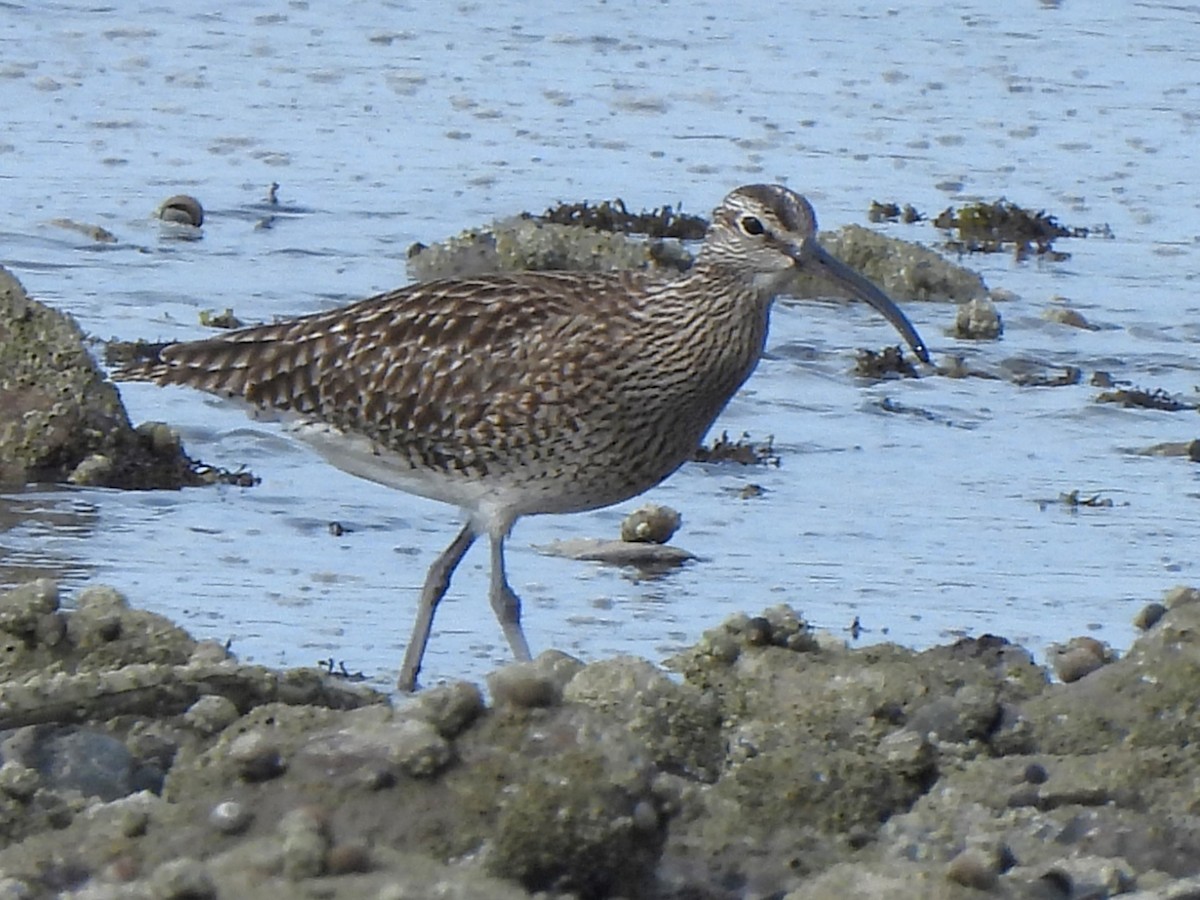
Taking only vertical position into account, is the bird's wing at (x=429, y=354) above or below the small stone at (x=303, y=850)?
above

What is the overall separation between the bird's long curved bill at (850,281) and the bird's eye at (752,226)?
15 cm

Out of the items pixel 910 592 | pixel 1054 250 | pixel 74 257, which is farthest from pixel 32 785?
pixel 1054 250

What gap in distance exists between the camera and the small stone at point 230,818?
19.1 ft

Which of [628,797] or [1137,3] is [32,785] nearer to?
[628,797]

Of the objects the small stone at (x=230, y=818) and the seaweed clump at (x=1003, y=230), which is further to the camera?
the seaweed clump at (x=1003, y=230)

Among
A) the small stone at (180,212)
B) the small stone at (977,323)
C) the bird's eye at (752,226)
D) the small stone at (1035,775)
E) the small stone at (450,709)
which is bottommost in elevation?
the small stone at (1035,775)

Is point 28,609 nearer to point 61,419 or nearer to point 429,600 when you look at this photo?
point 429,600

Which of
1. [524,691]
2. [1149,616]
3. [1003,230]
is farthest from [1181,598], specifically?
[1003,230]

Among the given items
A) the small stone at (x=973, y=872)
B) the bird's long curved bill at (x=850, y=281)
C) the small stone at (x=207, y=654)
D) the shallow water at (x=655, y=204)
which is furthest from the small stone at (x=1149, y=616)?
the small stone at (x=973, y=872)

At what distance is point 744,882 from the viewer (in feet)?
19.7

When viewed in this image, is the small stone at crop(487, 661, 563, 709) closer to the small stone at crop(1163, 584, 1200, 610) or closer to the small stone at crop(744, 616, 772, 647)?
the small stone at crop(744, 616, 772, 647)

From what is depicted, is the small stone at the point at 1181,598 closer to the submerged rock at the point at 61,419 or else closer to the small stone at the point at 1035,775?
the small stone at the point at 1035,775

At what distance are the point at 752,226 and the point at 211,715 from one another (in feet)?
10.7

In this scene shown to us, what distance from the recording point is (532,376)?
29.1ft
